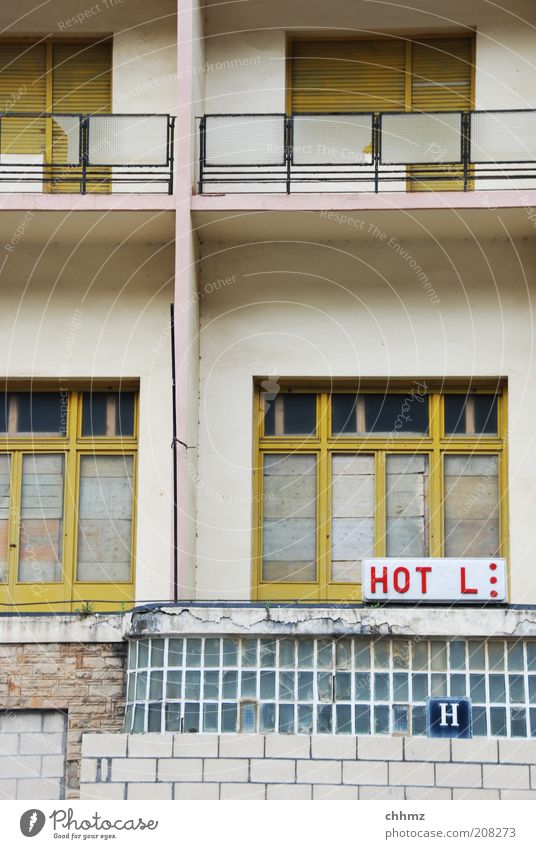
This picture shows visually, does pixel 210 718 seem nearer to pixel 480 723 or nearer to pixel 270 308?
pixel 480 723

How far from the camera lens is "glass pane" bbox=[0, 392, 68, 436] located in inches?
817

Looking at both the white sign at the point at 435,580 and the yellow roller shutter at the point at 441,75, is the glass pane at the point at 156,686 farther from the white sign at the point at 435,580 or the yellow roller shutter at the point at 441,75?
the yellow roller shutter at the point at 441,75

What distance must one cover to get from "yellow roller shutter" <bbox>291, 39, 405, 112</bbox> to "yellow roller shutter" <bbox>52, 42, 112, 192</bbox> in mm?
2201

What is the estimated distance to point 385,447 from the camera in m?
20.4

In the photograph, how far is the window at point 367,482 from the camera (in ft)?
66.2

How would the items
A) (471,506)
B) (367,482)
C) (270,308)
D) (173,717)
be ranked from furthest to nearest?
1. (270,308)
2. (367,482)
3. (471,506)
4. (173,717)

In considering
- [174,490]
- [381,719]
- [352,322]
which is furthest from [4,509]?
[381,719]

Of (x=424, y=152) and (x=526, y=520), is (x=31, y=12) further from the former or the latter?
(x=526, y=520)

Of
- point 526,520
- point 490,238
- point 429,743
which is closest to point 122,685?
point 429,743

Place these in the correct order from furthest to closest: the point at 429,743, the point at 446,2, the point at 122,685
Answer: the point at 446,2 < the point at 122,685 < the point at 429,743

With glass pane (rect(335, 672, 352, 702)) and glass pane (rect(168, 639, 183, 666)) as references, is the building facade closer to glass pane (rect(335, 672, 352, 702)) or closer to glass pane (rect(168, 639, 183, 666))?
glass pane (rect(168, 639, 183, 666))

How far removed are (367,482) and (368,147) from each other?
371 cm

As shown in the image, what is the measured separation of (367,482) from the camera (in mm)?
20391

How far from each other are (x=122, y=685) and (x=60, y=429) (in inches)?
148
